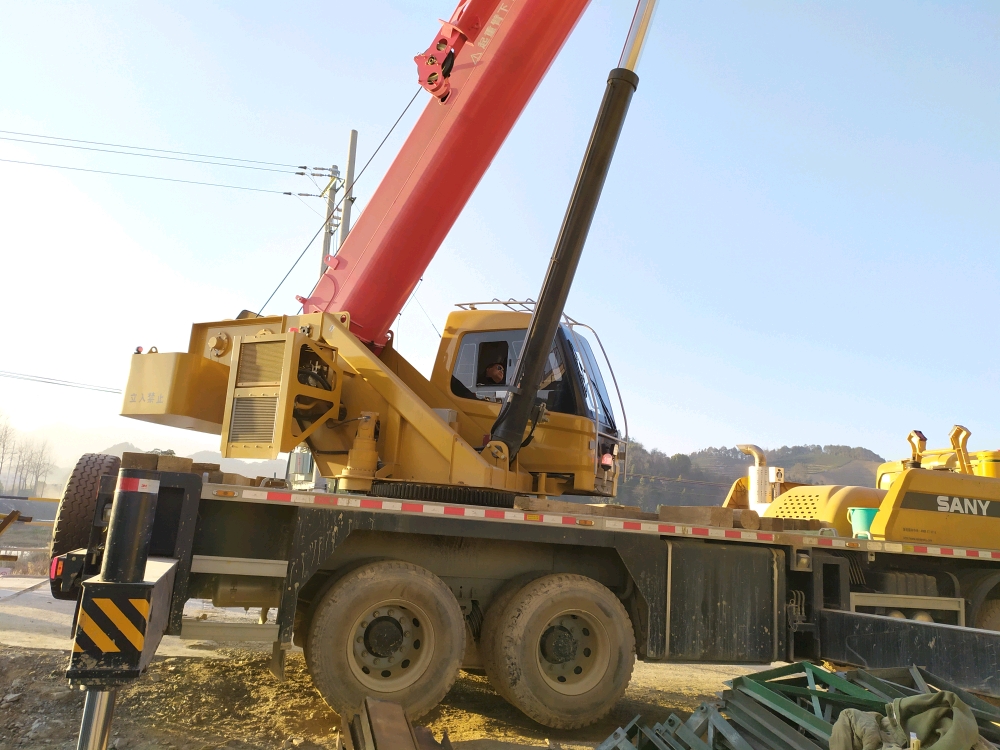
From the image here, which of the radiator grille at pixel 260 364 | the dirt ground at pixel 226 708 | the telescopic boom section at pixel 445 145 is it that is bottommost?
the dirt ground at pixel 226 708

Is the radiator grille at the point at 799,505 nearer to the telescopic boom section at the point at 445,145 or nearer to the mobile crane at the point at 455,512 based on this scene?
the mobile crane at the point at 455,512

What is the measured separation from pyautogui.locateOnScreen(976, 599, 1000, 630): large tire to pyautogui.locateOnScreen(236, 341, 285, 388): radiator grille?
24.9 feet

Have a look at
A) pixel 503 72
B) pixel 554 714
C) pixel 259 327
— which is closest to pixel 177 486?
pixel 259 327

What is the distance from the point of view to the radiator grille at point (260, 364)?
18.8 feet

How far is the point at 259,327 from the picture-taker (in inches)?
254

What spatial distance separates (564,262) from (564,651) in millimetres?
3095

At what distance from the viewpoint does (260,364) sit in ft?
19.0

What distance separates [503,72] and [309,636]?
15.9ft

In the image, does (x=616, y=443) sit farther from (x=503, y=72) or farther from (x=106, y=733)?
(x=106, y=733)

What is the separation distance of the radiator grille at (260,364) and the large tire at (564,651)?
2536 millimetres

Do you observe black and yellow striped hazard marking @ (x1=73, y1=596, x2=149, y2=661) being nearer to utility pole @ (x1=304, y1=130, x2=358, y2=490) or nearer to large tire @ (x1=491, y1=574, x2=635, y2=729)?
large tire @ (x1=491, y1=574, x2=635, y2=729)

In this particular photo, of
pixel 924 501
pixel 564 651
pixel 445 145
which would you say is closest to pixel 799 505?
pixel 924 501

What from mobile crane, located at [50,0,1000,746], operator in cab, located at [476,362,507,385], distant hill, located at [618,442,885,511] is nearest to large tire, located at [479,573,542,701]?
mobile crane, located at [50,0,1000,746]

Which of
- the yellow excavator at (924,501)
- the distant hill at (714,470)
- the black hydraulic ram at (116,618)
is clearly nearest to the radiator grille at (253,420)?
the black hydraulic ram at (116,618)
